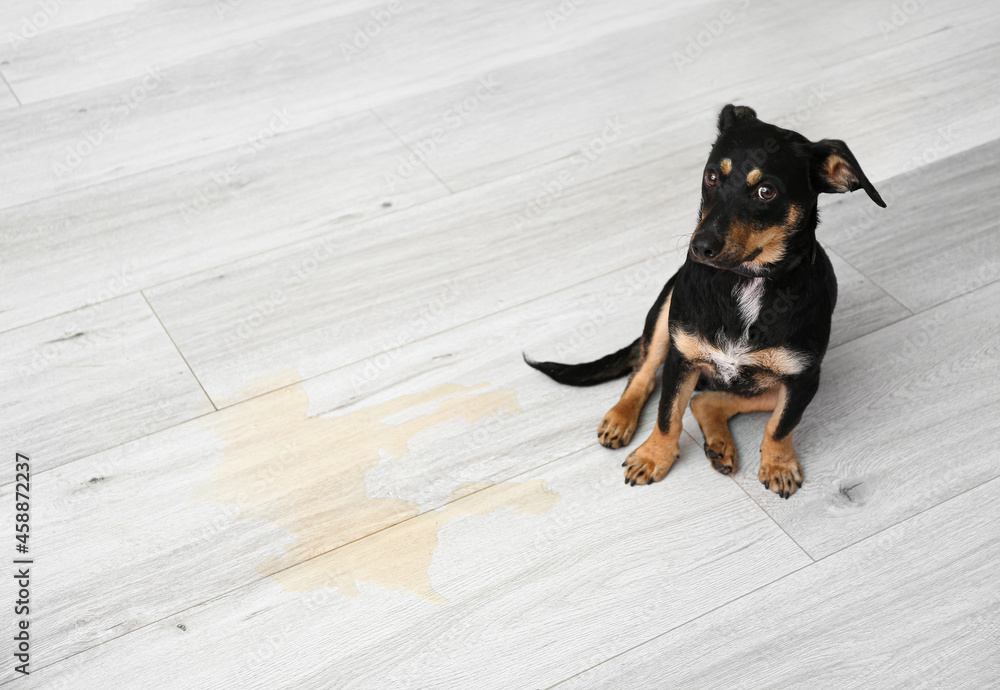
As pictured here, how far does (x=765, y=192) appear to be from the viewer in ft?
5.06

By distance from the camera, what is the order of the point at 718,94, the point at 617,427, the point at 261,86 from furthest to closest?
1. the point at 261,86
2. the point at 718,94
3. the point at 617,427

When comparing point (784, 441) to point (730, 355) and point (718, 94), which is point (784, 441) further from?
point (718, 94)

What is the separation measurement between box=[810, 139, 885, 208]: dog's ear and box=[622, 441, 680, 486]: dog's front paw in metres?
0.62

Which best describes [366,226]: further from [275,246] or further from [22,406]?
[22,406]

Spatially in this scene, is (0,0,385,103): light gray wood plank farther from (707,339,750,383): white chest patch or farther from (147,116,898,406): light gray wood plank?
(707,339,750,383): white chest patch

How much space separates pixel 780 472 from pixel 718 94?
1.67m

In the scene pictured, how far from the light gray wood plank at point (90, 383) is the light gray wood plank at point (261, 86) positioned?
0.69m

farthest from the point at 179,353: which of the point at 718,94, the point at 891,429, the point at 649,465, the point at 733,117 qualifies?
the point at 718,94

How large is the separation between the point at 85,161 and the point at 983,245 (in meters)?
2.71

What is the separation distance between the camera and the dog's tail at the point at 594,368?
6.83 ft

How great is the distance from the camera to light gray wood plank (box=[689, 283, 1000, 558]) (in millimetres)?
1869

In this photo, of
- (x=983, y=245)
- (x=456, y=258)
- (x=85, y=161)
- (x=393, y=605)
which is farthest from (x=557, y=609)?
(x=85, y=161)

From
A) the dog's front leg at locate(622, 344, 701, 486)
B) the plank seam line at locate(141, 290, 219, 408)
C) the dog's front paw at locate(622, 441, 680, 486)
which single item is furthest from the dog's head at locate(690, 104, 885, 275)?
the plank seam line at locate(141, 290, 219, 408)

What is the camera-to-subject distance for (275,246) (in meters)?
2.59
